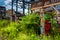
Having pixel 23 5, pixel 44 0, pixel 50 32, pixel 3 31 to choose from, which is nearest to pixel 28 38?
pixel 50 32

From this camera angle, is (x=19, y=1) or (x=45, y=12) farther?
(x=19, y=1)

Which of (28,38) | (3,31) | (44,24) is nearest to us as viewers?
(28,38)

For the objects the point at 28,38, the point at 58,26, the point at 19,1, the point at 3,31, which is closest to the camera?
the point at 28,38

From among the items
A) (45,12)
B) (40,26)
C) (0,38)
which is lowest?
(0,38)

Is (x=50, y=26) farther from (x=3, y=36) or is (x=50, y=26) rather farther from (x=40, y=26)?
(x=3, y=36)

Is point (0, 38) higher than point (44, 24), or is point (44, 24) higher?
point (44, 24)

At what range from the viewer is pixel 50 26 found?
11641 mm

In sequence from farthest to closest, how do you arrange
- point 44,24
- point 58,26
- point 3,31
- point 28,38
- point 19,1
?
1. point 19,1
2. point 3,31
3. point 44,24
4. point 58,26
5. point 28,38

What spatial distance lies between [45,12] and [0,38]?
11.5 feet

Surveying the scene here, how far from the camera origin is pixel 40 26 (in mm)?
12570

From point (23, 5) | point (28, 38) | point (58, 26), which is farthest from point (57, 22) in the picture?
point (23, 5)

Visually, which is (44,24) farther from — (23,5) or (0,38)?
(23,5)

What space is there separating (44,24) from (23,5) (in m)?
12.1

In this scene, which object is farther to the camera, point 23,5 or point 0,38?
point 23,5
